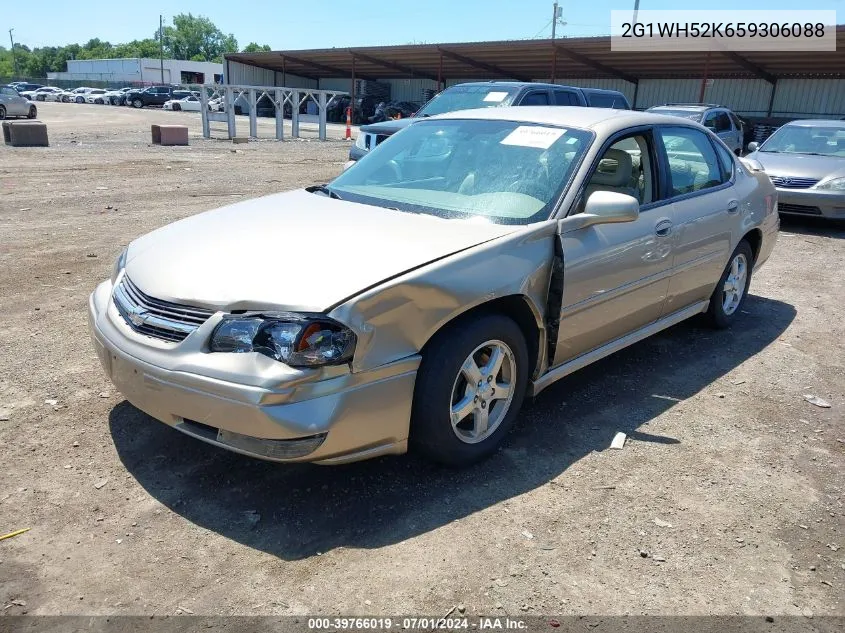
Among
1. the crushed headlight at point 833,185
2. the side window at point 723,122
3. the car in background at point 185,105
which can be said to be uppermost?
the car in background at point 185,105

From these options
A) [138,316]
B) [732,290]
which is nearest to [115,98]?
[732,290]

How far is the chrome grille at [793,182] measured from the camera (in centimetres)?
943

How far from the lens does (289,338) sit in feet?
8.65

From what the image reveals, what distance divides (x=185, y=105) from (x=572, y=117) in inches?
1983

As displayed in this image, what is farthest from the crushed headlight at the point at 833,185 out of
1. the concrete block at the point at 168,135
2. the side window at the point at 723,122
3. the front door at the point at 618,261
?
the concrete block at the point at 168,135

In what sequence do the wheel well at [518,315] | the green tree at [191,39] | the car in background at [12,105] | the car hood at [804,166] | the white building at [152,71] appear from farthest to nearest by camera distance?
the green tree at [191,39] < the white building at [152,71] < the car in background at [12,105] < the car hood at [804,166] < the wheel well at [518,315]

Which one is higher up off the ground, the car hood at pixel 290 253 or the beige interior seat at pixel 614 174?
the beige interior seat at pixel 614 174

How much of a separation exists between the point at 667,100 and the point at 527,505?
34.9 m

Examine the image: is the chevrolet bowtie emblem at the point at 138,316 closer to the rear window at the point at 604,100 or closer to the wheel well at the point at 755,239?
the wheel well at the point at 755,239

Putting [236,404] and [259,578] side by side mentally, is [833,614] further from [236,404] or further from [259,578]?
[236,404]

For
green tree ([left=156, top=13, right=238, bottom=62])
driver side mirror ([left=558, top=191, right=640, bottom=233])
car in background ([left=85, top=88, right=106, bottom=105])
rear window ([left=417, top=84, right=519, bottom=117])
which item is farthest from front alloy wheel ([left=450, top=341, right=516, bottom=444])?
green tree ([left=156, top=13, right=238, bottom=62])

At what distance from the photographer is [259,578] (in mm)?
2518

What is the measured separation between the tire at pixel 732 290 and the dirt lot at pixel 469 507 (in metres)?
0.45

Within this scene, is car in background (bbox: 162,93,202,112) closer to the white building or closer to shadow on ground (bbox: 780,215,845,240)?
the white building
